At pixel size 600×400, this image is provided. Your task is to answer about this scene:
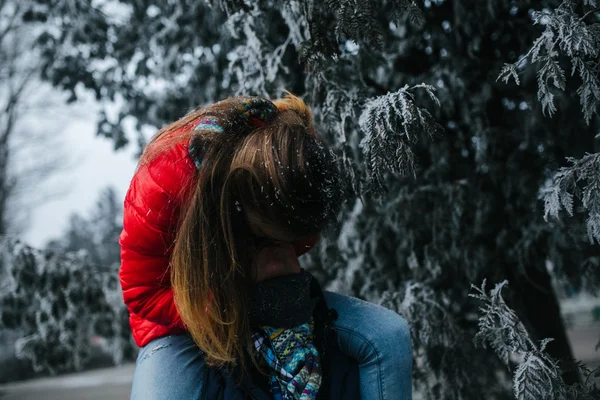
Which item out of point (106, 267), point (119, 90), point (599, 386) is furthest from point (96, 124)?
point (599, 386)

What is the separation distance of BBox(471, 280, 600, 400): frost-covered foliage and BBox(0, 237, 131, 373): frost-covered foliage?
2.46m

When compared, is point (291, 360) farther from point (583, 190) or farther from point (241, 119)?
point (583, 190)

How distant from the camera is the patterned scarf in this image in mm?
1457

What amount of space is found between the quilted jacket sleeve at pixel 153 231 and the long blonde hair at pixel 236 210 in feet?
0.12

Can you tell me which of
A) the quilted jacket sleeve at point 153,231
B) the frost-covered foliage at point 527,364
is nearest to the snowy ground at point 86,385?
the frost-covered foliage at point 527,364

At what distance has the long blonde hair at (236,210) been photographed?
4.51ft

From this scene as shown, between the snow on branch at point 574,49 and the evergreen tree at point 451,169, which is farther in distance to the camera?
the evergreen tree at point 451,169

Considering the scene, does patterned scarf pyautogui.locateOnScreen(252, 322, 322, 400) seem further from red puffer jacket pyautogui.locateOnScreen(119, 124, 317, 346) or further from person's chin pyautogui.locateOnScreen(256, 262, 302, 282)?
red puffer jacket pyautogui.locateOnScreen(119, 124, 317, 346)

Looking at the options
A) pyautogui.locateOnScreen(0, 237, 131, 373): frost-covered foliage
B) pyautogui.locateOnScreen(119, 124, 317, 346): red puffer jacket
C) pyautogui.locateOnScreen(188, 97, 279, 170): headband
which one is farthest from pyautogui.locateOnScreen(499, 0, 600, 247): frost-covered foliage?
pyautogui.locateOnScreen(0, 237, 131, 373): frost-covered foliage

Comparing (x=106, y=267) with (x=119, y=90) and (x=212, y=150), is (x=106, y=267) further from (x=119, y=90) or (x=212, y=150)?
(x=212, y=150)

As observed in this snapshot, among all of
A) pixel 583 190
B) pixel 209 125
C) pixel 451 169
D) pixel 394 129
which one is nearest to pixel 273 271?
pixel 209 125

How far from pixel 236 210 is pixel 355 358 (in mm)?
550

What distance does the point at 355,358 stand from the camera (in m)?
1.57

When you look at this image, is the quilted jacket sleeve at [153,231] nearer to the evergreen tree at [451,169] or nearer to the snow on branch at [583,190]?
the evergreen tree at [451,169]
